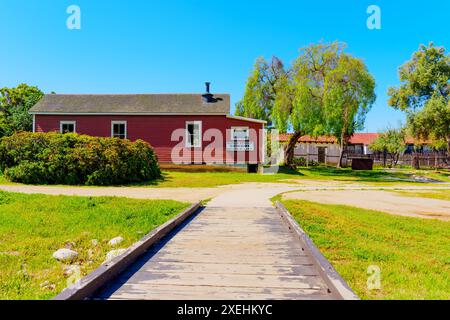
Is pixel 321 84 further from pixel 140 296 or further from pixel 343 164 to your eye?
pixel 140 296

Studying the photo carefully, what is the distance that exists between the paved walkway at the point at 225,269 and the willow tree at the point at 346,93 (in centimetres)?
1875

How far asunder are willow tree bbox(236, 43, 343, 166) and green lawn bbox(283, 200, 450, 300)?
1616 cm

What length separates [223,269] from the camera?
166 inches

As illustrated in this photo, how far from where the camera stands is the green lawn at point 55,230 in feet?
14.5

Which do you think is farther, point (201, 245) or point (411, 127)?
point (411, 127)

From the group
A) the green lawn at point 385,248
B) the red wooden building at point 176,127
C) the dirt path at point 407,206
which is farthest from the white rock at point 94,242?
the red wooden building at point 176,127

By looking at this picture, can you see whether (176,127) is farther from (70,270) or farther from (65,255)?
(70,270)

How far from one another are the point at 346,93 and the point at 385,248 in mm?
21099

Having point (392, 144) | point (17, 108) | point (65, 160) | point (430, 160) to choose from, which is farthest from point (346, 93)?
point (17, 108)

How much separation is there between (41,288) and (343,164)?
41.8m

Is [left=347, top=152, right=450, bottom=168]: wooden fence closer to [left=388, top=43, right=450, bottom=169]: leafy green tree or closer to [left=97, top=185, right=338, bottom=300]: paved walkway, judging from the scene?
[left=388, top=43, right=450, bottom=169]: leafy green tree

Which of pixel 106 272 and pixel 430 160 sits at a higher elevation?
pixel 430 160
